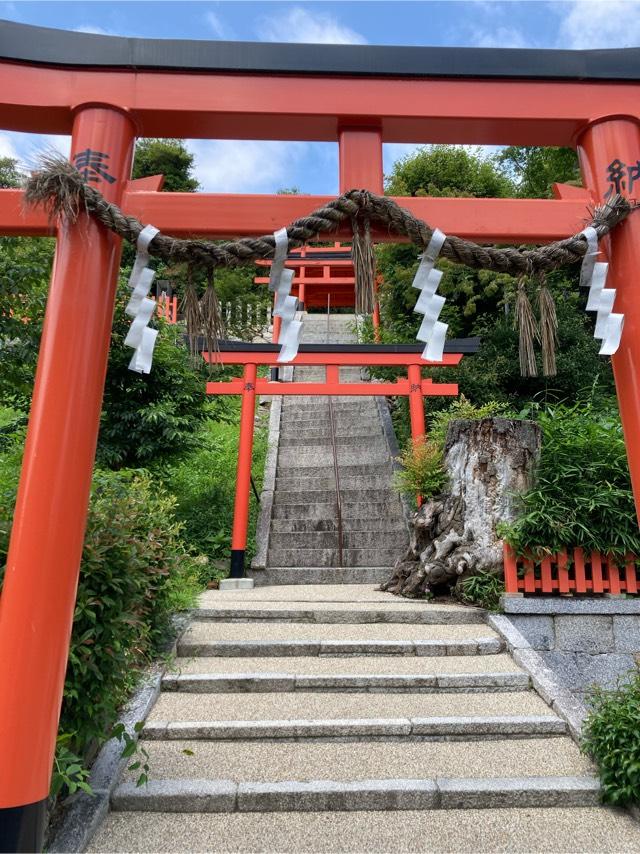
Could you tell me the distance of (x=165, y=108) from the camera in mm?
2332

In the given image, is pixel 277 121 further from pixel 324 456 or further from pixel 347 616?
pixel 324 456

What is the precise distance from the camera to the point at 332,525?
8.05 meters

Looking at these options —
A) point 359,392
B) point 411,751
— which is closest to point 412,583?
point 411,751

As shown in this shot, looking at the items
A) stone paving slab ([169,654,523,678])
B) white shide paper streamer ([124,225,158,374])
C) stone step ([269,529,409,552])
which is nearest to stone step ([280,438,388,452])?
stone step ([269,529,409,552])

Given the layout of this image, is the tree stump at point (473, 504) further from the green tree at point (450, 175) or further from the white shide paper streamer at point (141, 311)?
the green tree at point (450, 175)

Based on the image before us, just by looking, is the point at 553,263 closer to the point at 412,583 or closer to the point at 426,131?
the point at 426,131

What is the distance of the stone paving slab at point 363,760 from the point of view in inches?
113

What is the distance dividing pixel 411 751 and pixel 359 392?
566 centimetres

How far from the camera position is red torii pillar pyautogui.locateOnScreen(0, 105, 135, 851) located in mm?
1813

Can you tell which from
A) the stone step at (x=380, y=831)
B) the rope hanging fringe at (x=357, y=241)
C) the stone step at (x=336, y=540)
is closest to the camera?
the rope hanging fringe at (x=357, y=241)

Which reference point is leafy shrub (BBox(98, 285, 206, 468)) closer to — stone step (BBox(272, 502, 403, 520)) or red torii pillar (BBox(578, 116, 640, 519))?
stone step (BBox(272, 502, 403, 520))

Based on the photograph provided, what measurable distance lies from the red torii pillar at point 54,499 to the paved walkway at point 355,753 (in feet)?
2.98

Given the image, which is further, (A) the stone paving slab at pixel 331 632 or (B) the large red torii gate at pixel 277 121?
(A) the stone paving slab at pixel 331 632

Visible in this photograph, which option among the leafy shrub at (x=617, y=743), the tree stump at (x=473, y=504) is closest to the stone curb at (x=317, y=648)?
the tree stump at (x=473, y=504)
